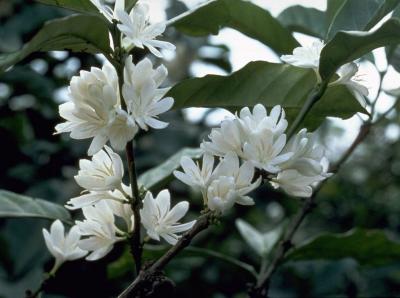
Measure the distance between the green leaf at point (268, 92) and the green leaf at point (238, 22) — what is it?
0.37 ft

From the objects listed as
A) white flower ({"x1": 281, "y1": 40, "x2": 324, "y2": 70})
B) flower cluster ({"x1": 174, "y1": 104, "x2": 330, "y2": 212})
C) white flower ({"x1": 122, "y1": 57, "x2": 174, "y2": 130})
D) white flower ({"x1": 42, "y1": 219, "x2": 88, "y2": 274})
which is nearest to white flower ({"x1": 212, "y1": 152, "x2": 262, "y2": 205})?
flower cluster ({"x1": 174, "y1": 104, "x2": 330, "y2": 212})

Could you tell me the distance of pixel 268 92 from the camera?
121cm

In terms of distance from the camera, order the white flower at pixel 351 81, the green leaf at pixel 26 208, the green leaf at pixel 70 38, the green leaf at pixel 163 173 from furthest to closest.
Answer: the green leaf at pixel 163 173
the green leaf at pixel 26 208
the white flower at pixel 351 81
the green leaf at pixel 70 38

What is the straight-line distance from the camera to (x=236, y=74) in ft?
3.90

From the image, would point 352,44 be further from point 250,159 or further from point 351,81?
point 250,159

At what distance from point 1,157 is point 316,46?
1608 mm

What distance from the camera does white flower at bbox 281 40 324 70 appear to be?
3.63ft

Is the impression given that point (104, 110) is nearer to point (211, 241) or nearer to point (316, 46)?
point (316, 46)

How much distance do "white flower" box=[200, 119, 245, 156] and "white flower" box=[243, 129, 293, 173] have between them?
19mm

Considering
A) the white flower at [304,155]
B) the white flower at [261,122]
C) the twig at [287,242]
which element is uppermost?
the white flower at [261,122]

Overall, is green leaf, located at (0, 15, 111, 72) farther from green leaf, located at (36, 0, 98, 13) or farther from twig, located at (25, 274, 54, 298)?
twig, located at (25, 274, 54, 298)

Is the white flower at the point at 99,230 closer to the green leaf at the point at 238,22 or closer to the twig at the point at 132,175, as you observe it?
the twig at the point at 132,175

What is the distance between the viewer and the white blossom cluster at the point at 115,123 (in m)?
0.96

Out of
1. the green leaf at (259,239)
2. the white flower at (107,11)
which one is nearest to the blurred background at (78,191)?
the green leaf at (259,239)
